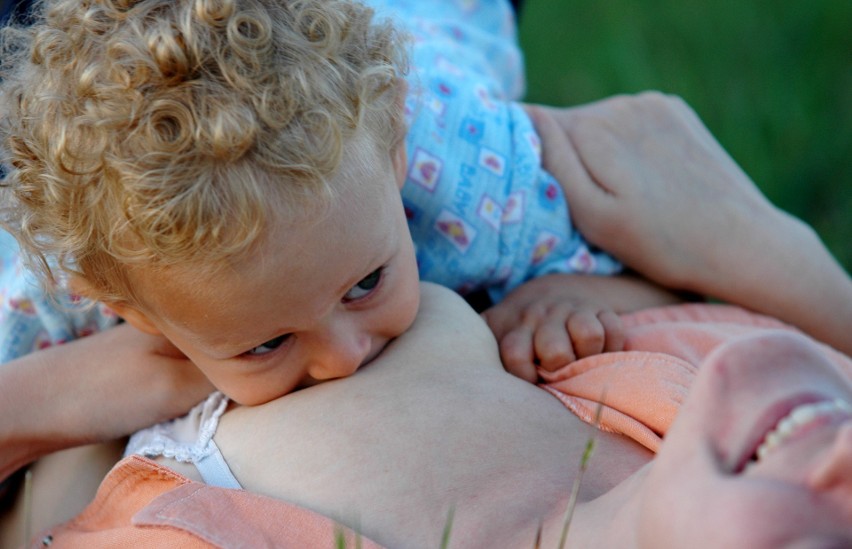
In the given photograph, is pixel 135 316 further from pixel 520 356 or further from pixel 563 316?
pixel 563 316

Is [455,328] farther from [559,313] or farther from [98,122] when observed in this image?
[98,122]

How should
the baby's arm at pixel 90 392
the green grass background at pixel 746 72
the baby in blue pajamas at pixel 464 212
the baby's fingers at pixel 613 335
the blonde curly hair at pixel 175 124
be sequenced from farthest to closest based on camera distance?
1. the green grass background at pixel 746 72
2. the baby in blue pajamas at pixel 464 212
3. the baby's fingers at pixel 613 335
4. the baby's arm at pixel 90 392
5. the blonde curly hair at pixel 175 124

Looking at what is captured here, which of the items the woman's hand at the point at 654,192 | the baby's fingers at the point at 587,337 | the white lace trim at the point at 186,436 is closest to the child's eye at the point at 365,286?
the white lace trim at the point at 186,436

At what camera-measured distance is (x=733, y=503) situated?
0.94 metres

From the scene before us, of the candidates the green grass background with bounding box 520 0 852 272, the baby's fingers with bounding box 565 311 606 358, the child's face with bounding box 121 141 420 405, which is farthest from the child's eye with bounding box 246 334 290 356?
the green grass background with bounding box 520 0 852 272

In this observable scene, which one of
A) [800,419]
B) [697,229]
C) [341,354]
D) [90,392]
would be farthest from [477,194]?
[800,419]

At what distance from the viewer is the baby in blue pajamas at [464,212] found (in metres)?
2.04

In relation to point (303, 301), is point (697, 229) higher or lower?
lower

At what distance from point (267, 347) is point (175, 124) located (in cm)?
41

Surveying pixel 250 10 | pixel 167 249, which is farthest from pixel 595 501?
pixel 250 10

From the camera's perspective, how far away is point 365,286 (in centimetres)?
166

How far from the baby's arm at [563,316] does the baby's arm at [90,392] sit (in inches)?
23.0

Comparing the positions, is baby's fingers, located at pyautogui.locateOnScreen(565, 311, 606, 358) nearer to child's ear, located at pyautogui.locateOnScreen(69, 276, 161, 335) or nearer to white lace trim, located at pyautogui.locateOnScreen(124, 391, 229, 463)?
white lace trim, located at pyautogui.locateOnScreen(124, 391, 229, 463)

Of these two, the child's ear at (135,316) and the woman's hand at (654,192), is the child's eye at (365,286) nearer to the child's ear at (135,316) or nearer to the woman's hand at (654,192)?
the child's ear at (135,316)
